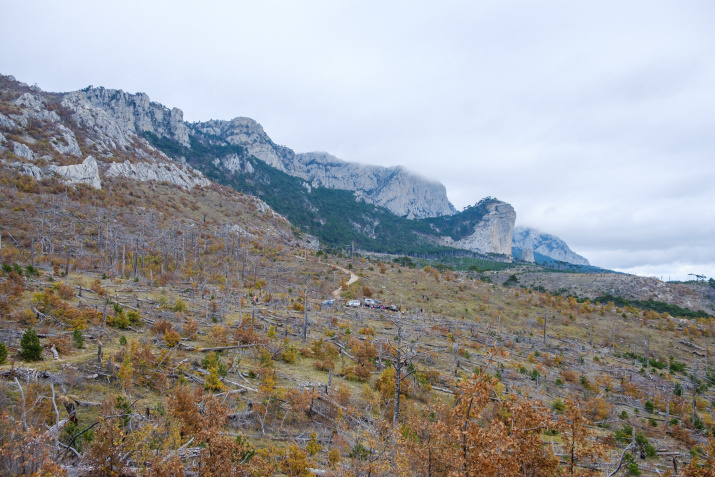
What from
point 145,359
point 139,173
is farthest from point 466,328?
point 139,173

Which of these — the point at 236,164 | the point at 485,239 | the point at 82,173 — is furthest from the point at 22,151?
the point at 485,239

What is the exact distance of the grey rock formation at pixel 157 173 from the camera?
65.9 meters

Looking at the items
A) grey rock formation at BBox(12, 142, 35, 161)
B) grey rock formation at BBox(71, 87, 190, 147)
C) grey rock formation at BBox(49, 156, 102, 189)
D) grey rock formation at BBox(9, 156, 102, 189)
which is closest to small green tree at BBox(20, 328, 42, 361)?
grey rock formation at BBox(9, 156, 102, 189)

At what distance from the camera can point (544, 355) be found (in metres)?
27.2

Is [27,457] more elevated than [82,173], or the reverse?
[82,173]

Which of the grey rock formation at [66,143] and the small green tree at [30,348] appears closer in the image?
the small green tree at [30,348]

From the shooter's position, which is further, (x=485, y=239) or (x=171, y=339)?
(x=485, y=239)

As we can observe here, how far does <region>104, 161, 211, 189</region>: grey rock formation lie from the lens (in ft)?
216

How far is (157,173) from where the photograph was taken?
74.8 m

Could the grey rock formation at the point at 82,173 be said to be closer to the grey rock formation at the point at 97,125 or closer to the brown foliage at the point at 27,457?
the grey rock formation at the point at 97,125

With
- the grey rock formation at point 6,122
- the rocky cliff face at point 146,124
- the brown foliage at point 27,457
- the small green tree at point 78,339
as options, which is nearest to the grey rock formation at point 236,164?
the rocky cliff face at point 146,124

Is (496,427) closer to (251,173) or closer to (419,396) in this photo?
(419,396)

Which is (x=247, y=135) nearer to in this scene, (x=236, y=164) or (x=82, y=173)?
(x=236, y=164)

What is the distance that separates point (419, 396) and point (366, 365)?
3.36 metres
